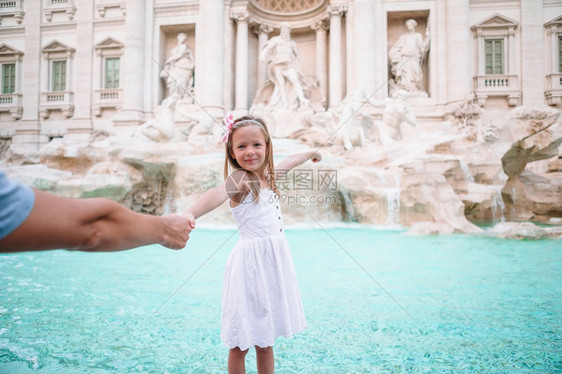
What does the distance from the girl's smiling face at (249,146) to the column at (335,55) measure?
1323 cm

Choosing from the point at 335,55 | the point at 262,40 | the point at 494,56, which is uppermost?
the point at 262,40

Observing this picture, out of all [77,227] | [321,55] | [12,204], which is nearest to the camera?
[12,204]

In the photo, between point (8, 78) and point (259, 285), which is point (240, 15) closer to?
point (8, 78)

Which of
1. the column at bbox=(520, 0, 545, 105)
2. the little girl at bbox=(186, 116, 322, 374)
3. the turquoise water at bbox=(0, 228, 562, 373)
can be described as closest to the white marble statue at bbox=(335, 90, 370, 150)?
the turquoise water at bbox=(0, 228, 562, 373)

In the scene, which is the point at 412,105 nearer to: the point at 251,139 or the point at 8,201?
the point at 251,139

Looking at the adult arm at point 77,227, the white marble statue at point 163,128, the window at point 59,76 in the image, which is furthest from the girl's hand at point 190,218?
the window at point 59,76

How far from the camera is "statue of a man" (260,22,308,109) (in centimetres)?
1273

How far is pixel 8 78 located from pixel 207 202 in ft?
69.6

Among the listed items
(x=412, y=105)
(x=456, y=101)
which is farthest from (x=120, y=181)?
(x=456, y=101)

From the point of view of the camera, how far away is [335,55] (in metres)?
14.3

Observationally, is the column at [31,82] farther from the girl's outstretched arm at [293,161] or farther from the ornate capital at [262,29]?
the girl's outstretched arm at [293,161]

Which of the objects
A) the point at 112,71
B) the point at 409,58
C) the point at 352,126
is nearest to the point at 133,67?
the point at 112,71

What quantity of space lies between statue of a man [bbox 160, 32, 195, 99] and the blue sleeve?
15.8 meters

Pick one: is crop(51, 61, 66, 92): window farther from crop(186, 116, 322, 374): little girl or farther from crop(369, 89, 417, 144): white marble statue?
crop(186, 116, 322, 374): little girl
